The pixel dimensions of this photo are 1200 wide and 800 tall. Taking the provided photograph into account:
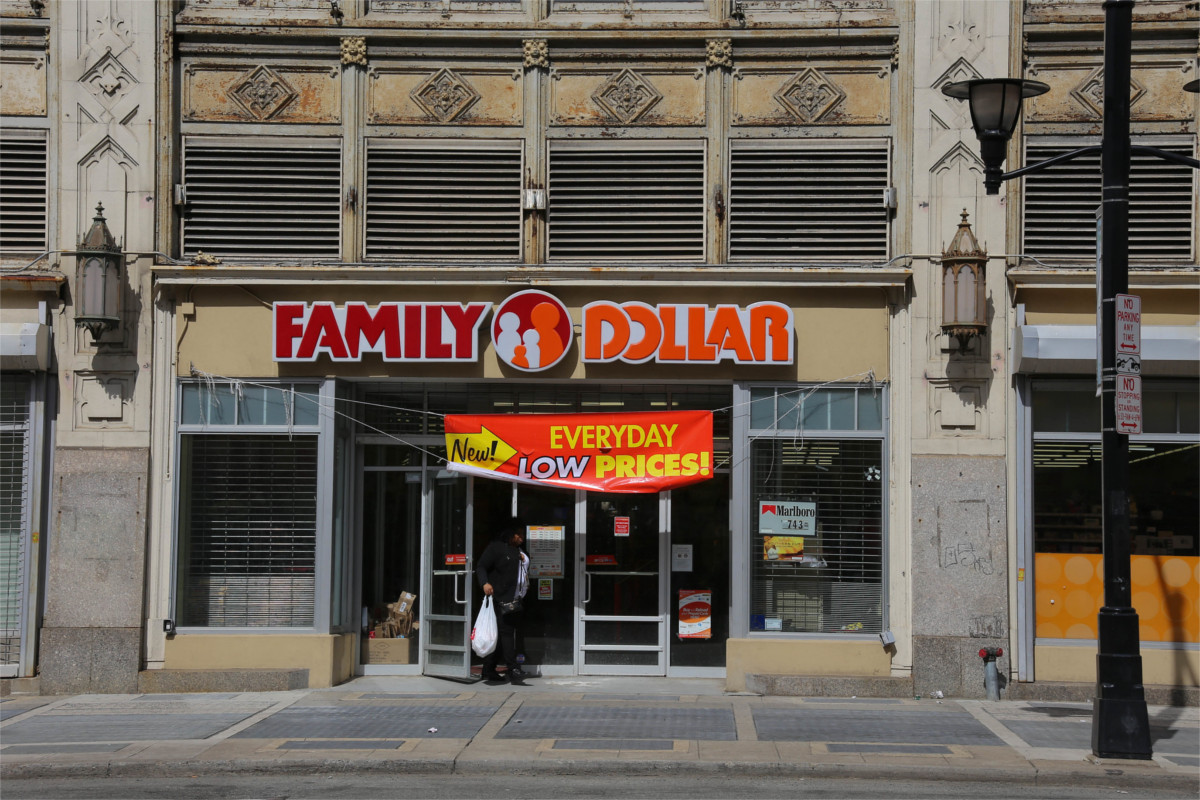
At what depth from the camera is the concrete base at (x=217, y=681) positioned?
1266 cm

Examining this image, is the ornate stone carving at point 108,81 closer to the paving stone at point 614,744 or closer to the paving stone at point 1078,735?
the paving stone at point 614,744

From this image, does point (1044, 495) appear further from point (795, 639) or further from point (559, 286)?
point (559, 286)

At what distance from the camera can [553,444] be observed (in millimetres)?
12883

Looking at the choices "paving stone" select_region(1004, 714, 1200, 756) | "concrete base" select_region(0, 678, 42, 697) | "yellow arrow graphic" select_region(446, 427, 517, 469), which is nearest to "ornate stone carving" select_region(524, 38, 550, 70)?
"yellow arrow graphic" select_region(446, 427, 517, 469)

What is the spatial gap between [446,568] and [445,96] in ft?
17.2

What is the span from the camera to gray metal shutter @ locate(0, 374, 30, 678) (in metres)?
12.7

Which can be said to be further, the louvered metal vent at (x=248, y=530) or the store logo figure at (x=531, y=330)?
the louvered metal vent at (x=248, y=530)

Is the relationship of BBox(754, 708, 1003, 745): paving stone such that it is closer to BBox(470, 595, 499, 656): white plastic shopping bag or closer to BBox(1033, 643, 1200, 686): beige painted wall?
BBox(1033, 643, 1200, 686): beige painted wall

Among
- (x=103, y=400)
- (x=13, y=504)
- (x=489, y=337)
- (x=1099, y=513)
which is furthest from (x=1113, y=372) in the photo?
(x=13, y=504)

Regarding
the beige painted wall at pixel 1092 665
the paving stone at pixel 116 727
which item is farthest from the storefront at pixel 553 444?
the beige painted wall at pixel 1092 665

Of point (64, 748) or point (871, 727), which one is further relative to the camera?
point (871, 727)

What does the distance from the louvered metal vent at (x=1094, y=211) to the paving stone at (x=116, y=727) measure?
369 inches

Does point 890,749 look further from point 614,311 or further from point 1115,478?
point 614,311

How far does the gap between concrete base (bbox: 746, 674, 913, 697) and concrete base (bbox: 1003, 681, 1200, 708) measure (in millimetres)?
1113
